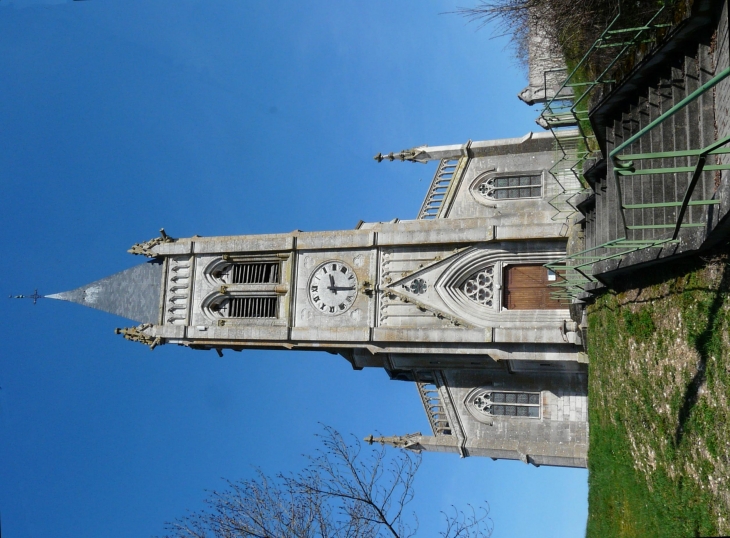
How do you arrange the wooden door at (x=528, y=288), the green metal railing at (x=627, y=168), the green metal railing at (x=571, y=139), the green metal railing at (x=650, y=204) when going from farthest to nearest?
the wooden door at (x=528, y=288), the green metal railing at (x=571, y=139), the green metal railing at (x=627, y=168), the green metal railing at (x=650, y=204)

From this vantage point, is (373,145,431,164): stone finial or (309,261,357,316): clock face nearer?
(309,261,357,316): clock face

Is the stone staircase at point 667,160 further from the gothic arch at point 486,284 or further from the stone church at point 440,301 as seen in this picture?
the stone church at point 440,301

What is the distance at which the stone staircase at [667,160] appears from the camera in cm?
946

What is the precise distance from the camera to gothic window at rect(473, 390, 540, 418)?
71.3 ft

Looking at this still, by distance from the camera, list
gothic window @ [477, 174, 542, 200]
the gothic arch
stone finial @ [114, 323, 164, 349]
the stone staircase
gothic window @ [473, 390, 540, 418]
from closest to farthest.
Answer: the stone staircase < the gothic arch < gothic window @ [473, 390, 540, 418] < gothic window @ [477, 174, 542, 200] < stone finial @ [114, 323, 164, 349]

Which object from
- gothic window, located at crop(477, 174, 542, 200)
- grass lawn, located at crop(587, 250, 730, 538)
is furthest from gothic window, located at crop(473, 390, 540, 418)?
gothic window, located at crop(477, 174, 542, 200)

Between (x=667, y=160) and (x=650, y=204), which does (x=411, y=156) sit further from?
(x=650, y=204)

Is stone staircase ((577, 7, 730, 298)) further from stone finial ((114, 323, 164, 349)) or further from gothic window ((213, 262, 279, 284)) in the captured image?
stone finial ((114, 323, 164, 349))

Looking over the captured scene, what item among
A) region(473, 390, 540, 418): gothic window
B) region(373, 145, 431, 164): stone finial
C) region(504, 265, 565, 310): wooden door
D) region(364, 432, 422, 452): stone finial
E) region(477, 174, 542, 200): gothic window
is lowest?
region(364, 432, 422, 452): stone finial

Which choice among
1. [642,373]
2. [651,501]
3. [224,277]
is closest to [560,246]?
[642,373]

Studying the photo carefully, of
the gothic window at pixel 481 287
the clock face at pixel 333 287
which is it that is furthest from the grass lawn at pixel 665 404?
the clock face at pixel 333 287

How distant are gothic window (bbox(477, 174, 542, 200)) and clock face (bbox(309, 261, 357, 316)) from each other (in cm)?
559

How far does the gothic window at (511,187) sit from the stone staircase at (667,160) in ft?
24.7

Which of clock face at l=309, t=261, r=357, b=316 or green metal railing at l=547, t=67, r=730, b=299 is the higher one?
clock face at l=309, t=261, r=357, b=316
